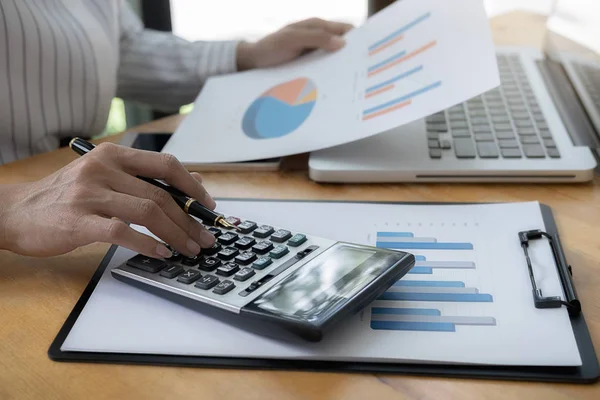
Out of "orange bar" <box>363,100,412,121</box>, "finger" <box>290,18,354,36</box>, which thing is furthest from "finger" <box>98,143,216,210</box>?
"finger" <box>290,18,354,36</box>

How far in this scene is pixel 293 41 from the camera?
0.96 meters

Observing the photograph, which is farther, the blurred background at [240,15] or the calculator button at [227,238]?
the blurred background at [240,15]

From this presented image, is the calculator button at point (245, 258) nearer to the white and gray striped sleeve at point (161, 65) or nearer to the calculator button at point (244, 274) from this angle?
the calculator button at point (244, 274)

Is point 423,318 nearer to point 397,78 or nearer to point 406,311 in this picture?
point 406,311

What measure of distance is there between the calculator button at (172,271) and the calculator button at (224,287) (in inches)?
1.7

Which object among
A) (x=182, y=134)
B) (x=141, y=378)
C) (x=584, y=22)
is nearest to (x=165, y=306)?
(x=141, y=378)

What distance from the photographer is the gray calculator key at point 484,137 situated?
2.48ft

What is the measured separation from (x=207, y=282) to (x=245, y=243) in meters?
0.06

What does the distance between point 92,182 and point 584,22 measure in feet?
2.28

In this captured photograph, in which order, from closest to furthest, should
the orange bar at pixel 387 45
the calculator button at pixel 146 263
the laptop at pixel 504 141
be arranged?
the calculator button at pixel 146 263, the laptop at pixel 504 141, the orange bar at pixel 387 45

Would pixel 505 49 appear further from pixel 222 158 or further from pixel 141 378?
pixel 141 378

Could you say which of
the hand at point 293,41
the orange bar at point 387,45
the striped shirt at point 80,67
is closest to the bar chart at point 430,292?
the orange bar at point 387,45

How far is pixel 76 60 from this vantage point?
37.7 inches

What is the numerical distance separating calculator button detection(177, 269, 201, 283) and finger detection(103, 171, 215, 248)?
3cm
